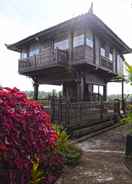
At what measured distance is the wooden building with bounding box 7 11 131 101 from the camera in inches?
489

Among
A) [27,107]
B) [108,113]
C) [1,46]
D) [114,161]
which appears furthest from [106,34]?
[27,107]

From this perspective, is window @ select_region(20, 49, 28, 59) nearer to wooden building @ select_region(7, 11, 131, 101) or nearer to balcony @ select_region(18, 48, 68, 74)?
wooden building @ select_region(7, 11, 131, 101)

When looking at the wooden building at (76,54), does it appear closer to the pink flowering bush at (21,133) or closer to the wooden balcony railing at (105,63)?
the wooden balcony railing at (105,63)

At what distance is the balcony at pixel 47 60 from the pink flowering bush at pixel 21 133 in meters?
9.80

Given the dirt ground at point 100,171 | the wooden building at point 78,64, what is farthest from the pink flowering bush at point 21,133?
the wooden building at point 78,64

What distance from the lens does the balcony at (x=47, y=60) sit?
493 inches

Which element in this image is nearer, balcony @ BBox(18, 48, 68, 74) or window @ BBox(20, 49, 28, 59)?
balcony @ BBox(18, 48, 68, 74)

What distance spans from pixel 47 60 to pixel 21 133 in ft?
36.7

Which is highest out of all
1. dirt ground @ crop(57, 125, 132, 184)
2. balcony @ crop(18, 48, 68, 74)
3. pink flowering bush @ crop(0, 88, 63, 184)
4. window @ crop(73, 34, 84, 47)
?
window @ crop(73, 34, 84, 47)

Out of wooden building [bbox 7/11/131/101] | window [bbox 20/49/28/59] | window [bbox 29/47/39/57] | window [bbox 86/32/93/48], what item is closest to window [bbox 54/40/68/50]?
wooden building [bbox 7/11/131/101]

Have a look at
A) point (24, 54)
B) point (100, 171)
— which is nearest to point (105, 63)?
point (24, 54)

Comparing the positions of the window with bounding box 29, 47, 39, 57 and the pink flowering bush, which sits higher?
the window with bounding box 29, 47, 39, 57

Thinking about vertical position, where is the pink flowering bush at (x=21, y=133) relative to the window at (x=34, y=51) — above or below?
below

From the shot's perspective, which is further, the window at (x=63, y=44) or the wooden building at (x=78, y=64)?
the window at (x=63, y=44)
